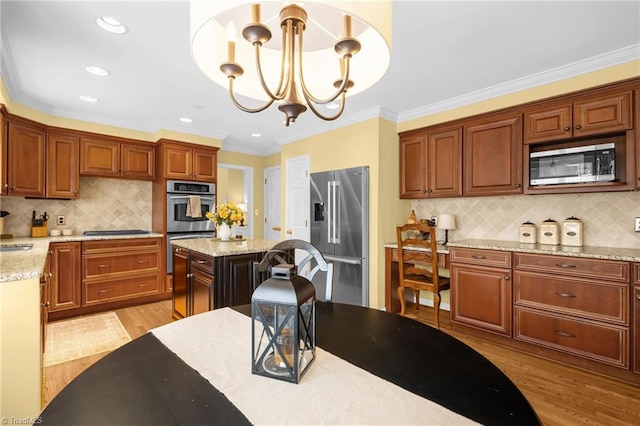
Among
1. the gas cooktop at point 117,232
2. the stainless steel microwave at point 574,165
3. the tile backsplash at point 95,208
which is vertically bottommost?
the gas cooktop at point 117,232

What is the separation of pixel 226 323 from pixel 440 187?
2.99 meters

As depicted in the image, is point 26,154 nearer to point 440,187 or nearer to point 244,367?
point 244,367

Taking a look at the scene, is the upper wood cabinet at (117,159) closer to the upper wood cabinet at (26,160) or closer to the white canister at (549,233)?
the upper wood cabinet at (26,160)

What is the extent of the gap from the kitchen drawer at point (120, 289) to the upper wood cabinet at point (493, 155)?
415 cm

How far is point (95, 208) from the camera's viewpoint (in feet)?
13.6

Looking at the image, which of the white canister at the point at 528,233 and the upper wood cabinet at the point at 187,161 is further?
the upper wood cabinet at the point at 187,161

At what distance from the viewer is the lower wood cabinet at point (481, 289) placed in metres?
2.69

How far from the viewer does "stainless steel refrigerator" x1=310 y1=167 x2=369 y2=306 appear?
3580 millimetres

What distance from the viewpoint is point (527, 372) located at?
231 centimetres

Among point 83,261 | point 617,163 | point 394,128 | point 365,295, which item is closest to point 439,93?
point 394,128

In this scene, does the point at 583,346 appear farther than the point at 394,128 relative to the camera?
No

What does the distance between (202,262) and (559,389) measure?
2.86 m

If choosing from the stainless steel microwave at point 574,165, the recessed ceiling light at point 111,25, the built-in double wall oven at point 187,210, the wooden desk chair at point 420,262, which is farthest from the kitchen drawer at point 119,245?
the stainless steel microwave at point 574,165

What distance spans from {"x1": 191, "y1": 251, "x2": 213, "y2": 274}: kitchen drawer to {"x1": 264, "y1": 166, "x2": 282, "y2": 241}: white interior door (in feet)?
9.58
